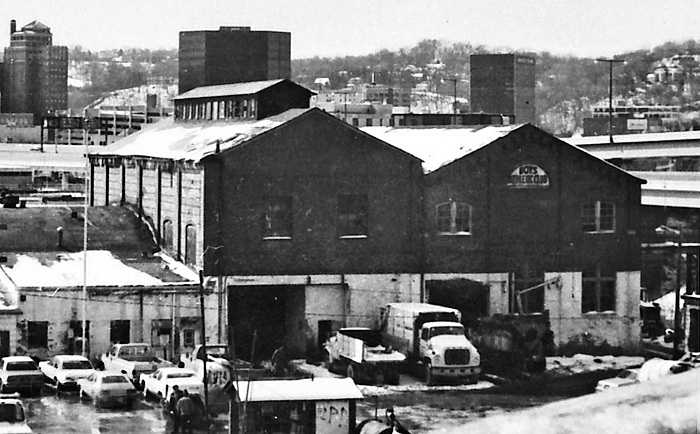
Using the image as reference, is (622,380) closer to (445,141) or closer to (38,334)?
(38,334)

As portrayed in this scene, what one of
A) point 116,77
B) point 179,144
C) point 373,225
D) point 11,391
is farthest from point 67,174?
point 116,77

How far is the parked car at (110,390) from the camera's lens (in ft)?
81.7

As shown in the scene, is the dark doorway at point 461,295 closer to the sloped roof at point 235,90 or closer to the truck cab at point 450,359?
the truck cab at point 450,359

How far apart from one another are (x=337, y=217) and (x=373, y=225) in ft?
3.61

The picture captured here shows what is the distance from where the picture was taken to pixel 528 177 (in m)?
36.5

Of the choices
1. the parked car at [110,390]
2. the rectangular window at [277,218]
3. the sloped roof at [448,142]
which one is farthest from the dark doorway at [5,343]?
the sloped roof at [448,142]

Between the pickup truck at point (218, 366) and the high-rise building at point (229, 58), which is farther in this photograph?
the high-rise building at point (229, 58)

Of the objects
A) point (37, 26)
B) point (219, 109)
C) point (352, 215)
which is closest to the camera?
point (352, 215)

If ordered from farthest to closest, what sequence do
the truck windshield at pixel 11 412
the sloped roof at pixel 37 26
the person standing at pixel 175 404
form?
1. the sloped roof at pixel 37 26
2. the person standing at pixel 175 404
3. the truck windshield at pixel 11 412

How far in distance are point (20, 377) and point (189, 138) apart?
50.9ft

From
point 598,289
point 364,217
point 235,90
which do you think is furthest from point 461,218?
point 235,90

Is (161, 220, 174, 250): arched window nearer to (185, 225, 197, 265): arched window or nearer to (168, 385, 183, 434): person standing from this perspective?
(185, 225, 197, 265): arched window

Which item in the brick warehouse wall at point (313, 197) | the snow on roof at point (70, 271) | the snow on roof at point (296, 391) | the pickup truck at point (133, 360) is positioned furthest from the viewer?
the brick warehouse wall at point (313, 197)

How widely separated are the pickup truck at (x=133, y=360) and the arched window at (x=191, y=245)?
202 inches
